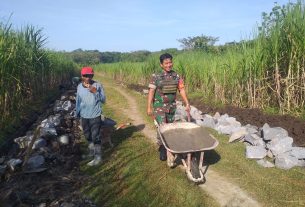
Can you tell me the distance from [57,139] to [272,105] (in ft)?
19.8

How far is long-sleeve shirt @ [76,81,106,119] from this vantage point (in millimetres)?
6734

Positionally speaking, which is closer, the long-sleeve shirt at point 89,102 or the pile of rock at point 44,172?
the pile of rock at point 44,172

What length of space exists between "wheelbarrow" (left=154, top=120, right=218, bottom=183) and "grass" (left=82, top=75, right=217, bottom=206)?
227mm

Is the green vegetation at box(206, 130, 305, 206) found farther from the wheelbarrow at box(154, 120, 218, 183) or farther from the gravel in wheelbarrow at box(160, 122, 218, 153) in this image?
the gravel in wheelbarrow at box(160, 122, 218, 153)

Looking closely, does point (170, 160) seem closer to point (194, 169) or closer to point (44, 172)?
point (194, 169)

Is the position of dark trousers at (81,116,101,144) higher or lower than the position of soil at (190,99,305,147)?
higher

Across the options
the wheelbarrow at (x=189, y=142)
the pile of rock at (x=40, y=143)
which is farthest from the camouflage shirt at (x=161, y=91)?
the pile of rock at (x=40, y=143)

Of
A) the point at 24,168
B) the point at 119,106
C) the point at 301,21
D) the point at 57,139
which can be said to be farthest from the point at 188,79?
the point at 24,168

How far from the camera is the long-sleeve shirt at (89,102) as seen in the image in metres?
6.73

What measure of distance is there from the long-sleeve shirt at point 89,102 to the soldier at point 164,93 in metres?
1.00

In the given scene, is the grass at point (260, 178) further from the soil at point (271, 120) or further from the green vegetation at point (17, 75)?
the green vegetation at point (17, 75)

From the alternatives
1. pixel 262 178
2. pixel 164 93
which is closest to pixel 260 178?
pixel 262 178

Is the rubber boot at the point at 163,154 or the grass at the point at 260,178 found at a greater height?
the rubber boot at the point at 163,154

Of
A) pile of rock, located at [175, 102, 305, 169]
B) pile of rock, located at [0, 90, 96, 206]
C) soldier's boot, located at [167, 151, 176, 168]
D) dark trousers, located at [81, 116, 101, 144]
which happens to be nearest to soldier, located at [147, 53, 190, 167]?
soldier's boot, located at [167, 151, 176, 168]
